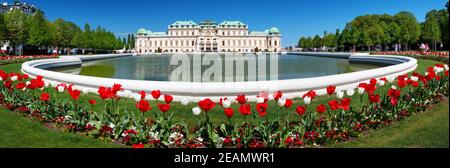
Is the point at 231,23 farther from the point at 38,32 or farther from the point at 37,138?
the point at 37,138

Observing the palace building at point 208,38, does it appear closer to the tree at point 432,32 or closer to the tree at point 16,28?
the tree at point 432,32

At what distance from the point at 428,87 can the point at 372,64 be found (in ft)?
77.3

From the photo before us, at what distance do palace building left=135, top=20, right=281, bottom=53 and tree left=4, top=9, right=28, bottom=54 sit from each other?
82.4 m

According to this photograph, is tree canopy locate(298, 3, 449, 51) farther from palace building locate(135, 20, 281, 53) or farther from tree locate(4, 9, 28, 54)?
palace building locate(135, 20, 281, 53)

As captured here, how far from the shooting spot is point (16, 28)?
3828cm

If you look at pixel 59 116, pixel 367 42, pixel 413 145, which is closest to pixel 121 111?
pixel 59 116

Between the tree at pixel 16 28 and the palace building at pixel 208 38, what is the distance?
82449 mm

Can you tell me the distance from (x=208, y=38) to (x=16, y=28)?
288 feet

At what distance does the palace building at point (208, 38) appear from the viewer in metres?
124

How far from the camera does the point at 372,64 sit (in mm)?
28875

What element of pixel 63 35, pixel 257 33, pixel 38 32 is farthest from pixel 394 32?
pixel 257 33

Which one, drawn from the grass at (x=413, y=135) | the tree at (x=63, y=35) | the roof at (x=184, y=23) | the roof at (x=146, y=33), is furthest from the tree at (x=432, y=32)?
the roof at (x=146, y=33)

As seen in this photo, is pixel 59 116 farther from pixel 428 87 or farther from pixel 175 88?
pixel 428 87

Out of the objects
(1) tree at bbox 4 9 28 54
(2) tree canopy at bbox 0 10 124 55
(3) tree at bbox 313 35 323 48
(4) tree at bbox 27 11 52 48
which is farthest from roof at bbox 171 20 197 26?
(1) tree at bbox 4 9 28 54
